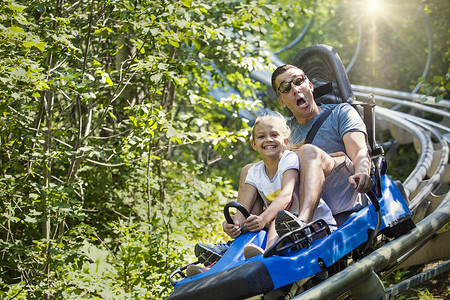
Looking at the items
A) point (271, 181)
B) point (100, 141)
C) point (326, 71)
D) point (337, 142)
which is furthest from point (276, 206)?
point (100, 141)

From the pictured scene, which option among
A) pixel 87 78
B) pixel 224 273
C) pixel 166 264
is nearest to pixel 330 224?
pixel 224 273

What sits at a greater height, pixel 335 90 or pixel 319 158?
pixel 335 90

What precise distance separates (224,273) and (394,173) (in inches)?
250

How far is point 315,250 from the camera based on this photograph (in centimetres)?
236

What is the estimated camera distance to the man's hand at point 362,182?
2.66 meters

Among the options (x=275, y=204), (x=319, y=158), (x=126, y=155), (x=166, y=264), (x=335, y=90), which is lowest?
(x=166, y=264)

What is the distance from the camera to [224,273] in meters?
2.30

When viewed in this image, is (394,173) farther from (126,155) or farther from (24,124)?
(24,124)

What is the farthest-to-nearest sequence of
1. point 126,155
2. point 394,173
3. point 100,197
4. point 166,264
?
point 394,173
point 100,197
point 126,155
point 166,264

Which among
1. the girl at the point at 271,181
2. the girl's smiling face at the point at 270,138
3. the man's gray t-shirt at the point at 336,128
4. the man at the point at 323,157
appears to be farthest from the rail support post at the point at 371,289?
the man's gray t-shirt at the point at 336,128

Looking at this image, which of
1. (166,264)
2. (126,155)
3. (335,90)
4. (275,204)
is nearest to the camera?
(275,204)

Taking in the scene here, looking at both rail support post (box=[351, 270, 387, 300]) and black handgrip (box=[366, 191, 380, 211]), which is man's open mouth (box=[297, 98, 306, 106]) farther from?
rail support post (box=[351, 270, 387, 300])

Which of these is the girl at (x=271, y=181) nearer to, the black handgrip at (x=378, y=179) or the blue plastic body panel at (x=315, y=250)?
the blue plastic body panel at (x=315, y=250)

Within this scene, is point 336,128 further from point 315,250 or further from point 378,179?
point 315,250
